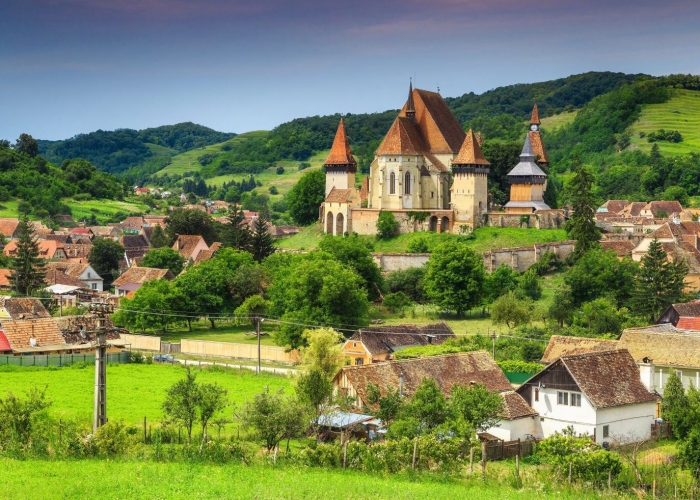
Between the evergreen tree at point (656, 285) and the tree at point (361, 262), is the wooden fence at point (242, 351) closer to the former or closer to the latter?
the tree at point (361, 262)

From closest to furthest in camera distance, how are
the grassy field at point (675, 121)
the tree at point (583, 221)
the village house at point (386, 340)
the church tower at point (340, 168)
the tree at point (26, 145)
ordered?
the village house at point (386, 340), the tree at point (583, 221), the church tower at point (340, 168), the tree at point (26, 145), the grassy field at point (675, 121)

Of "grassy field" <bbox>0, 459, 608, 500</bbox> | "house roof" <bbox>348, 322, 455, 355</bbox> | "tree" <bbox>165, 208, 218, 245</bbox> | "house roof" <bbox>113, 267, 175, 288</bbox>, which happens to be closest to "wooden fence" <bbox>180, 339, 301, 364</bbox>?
"house roof" <bbox>348, 322, 455, 355</bbox>

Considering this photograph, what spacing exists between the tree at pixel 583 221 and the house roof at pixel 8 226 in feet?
187

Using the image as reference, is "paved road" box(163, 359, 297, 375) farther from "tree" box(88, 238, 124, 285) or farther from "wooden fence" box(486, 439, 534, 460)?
"tree" box(88, 238, 124, 285)

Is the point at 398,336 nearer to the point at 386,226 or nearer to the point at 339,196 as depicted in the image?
the point at 386,226

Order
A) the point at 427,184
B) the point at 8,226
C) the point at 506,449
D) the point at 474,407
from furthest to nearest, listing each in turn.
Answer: the point at 8,226
the point at 427,184
the point at 506,449
the point at 474,407

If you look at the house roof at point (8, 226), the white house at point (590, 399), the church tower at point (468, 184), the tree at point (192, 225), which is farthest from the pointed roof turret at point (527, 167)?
the house roof at point (8, 226)

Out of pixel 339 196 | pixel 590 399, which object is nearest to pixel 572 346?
pixel 590 399

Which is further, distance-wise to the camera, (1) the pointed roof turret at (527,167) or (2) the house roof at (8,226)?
A: (2) the house roof at (8,226)

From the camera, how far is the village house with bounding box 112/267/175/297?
72094mm

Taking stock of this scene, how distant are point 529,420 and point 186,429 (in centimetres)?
1155

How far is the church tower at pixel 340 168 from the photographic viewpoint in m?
79.2

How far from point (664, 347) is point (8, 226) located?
78.7 meters

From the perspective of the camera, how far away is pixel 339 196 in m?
77.3
